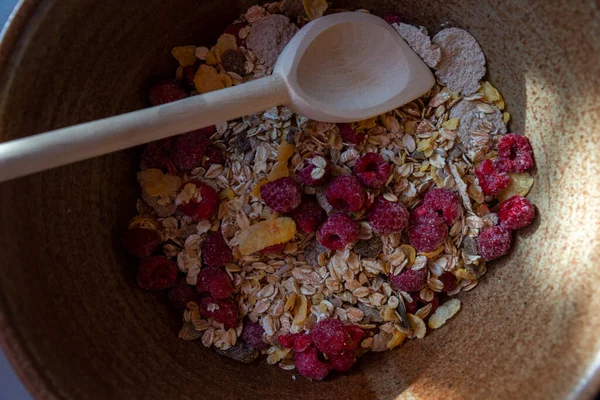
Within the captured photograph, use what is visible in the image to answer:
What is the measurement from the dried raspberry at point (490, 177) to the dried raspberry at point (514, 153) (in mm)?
14

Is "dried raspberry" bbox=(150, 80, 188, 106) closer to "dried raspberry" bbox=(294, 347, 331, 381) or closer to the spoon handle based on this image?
the spoon handle

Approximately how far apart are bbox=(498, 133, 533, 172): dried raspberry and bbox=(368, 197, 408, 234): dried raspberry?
216 mm

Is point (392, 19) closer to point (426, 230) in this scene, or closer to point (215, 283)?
point (426, 230)

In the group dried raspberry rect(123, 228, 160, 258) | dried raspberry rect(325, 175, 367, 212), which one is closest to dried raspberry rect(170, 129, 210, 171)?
dried raspberry rect(123, 228, 160, 258)

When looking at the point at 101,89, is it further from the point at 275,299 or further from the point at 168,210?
the point at 275,299

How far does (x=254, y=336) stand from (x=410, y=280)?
335mm

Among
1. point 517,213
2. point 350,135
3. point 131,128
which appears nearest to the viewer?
point 131,128

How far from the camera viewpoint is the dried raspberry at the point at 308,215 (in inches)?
42.3

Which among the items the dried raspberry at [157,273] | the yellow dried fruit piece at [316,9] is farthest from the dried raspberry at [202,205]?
the yellow dried fruit piece at [316,9]

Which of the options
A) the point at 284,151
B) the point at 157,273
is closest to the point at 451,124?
the point at 284,151

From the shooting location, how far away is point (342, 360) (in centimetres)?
104

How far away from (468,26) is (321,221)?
50 centimetres

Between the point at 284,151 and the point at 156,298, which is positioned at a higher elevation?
the point at 284,151

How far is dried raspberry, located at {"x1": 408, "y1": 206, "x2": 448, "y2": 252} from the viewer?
104cm
